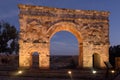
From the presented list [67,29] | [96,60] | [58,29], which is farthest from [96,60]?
[58,29]

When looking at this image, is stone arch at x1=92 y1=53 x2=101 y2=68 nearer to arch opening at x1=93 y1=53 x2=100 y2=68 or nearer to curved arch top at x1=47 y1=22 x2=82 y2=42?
arch opening at x1=93 y1=53 x2=100 y2=68

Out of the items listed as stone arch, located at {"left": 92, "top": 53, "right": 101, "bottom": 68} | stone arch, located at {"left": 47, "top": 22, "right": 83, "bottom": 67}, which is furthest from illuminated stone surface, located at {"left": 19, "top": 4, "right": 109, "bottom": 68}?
stone arch, located at {"left": 92, "top": 53, "right": 101, "bottom": 68}

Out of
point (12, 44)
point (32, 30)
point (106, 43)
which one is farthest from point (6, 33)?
point (106, 43)

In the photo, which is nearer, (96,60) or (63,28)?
(63,28)

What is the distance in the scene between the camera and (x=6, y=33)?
34.5 meters

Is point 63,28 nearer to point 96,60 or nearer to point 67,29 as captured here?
point 67,29

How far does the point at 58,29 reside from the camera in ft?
80.2

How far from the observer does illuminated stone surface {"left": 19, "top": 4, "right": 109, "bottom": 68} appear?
22344 millimetres

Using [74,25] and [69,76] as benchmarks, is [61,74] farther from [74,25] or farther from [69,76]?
[74,25]

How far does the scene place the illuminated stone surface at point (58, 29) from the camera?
22.3m

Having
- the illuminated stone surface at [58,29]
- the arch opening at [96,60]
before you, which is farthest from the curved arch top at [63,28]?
the arch opening at [96,60]

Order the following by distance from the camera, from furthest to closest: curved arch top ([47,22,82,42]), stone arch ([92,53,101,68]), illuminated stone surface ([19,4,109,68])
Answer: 1. stone arch ([92,53,101,68])
2. curved arch top ([47,22,82,42])
3. illuminated stone surface ([19,4,109,68])

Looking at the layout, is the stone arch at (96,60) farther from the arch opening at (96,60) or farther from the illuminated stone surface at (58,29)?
the illuminated stone surface at (58,29)

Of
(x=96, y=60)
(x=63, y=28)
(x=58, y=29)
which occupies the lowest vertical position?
(x=96, y=60)
